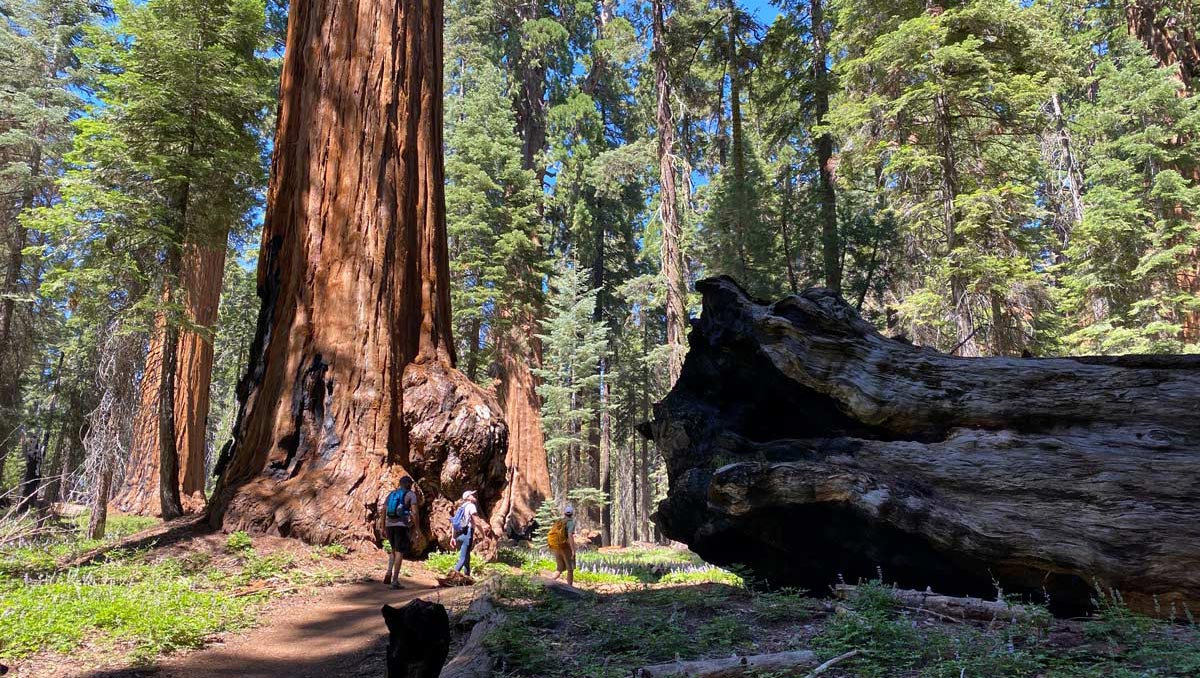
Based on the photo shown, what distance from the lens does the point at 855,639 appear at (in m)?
4.04

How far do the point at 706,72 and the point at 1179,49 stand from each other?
13.6 m

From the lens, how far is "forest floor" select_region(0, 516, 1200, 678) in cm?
375

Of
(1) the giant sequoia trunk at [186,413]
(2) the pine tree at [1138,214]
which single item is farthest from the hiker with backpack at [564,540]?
(2) the pine tree at [1138,214]

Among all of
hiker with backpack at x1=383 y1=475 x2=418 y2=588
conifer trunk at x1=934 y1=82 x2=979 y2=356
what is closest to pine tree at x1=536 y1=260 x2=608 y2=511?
conifer trunk at x1=934 y1=82 x2=979 y2=356

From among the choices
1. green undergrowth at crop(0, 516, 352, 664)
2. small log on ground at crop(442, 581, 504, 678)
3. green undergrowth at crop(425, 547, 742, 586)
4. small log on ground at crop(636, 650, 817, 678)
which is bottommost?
green undergrowth at crop(425, 547, 742, 586)

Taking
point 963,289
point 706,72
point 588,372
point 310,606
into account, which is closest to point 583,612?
point 310,606

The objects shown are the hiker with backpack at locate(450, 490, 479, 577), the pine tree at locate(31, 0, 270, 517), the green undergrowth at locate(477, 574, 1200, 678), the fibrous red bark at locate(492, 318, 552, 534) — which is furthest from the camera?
the fibrous red bark at locate(492, 318, 552, 534)

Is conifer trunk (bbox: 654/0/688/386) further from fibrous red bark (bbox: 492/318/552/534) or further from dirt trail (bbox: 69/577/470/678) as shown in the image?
dirt trail (bbox: 69/577/470/678)

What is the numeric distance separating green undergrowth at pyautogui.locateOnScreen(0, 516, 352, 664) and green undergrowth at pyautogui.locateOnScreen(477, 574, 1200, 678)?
2.96 meters

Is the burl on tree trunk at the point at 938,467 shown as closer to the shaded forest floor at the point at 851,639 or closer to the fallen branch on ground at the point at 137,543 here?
the shaded forest floor at the point at 851,639

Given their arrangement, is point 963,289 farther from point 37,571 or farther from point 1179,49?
point 37,571

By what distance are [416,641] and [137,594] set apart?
4596 mm

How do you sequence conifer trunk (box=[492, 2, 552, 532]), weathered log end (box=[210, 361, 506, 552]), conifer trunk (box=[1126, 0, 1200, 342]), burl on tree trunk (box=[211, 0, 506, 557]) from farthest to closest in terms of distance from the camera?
conifer trunk (box=[492, 2, 552, 532])
conifer trunk (box=[1126, 0, 1200, 342])
burl on tree trunk (box=[211, 0, 506, 557])
weathered log end (box=[210, 361, 506, 552])

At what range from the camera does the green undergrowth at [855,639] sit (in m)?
3.43
